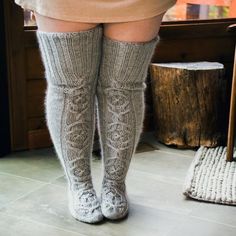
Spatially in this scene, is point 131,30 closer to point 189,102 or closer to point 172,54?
point 189,102

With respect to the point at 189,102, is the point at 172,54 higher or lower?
higher

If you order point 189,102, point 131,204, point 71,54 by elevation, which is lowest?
point 131,204

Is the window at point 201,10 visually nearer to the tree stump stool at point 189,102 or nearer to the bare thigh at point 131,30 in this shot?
the tree stump stool at point 189,102

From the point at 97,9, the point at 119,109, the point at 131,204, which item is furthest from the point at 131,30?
the point at 131,204

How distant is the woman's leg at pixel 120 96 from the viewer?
4.12 feet

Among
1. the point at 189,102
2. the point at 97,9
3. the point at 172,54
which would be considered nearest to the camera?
the point at 97,9

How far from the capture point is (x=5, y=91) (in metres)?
1.87

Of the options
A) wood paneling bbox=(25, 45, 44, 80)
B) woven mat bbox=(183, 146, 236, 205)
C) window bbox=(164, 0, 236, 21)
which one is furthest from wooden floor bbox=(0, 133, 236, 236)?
window bbox=(164, 0, 236, 21)

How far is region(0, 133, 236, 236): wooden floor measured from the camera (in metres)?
1.34

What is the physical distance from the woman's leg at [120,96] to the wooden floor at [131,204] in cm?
9

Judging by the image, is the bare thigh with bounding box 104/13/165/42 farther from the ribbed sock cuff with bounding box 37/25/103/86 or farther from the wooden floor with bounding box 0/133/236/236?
the wooden floor with bounding box 0/133/236/236

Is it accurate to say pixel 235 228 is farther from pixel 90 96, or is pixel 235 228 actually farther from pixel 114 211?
pixel 90 96

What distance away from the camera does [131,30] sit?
49.1 inches

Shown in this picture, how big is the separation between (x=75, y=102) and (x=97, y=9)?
253 mm
